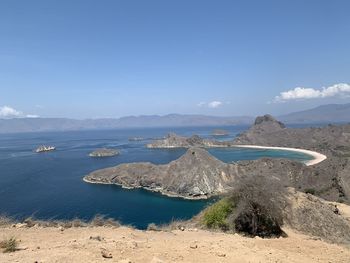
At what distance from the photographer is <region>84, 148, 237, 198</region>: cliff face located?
3250 inches

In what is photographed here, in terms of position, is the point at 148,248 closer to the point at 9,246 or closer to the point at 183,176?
the point at 9,246

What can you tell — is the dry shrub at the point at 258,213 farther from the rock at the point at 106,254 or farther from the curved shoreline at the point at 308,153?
the curved shoreline at the point at 308,153

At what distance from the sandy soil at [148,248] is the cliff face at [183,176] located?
65563mm

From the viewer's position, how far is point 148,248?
38.8 ft

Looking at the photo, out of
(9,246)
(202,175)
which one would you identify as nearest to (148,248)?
(9,246)

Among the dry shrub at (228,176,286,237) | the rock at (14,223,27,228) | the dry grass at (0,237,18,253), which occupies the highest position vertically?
the dry grass at (0,237,18,253)

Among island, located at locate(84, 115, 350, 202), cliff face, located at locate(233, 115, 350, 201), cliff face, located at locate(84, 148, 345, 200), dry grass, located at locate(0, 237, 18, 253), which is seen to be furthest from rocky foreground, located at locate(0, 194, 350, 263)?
cliff face, located at locate(84, 148, 345, 200)

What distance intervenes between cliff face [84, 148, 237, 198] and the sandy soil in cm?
6556

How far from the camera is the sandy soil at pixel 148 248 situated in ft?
33.7

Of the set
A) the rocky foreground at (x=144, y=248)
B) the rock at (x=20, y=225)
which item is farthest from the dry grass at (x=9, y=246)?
the rock at (x=20, y=225)

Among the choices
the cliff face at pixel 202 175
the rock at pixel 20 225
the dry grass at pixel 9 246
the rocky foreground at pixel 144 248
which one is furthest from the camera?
the cliff face at pixel 202 175

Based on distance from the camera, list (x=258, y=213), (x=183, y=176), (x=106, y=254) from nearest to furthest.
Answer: (x=106, y=254) → (x=258, y=213) → (x=183, y=176)

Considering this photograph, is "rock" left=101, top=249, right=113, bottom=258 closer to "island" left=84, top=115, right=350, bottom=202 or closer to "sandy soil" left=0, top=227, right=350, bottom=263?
"sandy soil" left=0, top=227, right=350, bottom=263

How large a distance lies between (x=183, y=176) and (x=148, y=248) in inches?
2946
